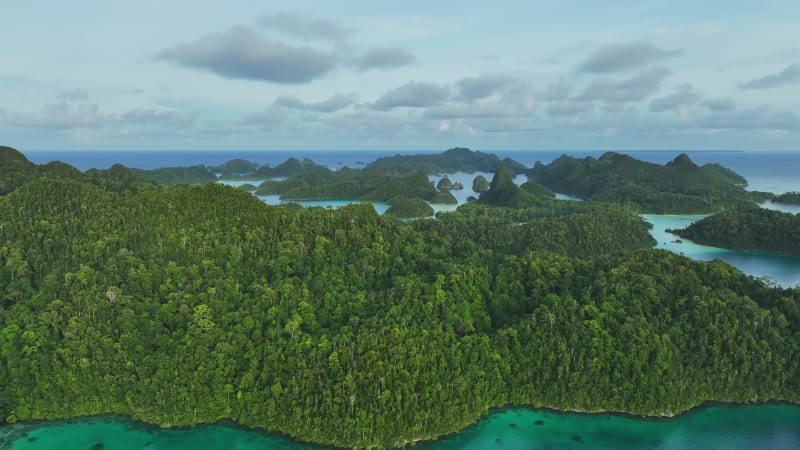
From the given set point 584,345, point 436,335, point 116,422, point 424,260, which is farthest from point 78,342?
point 584,345

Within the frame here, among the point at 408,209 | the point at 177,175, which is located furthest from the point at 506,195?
the point at 177,175

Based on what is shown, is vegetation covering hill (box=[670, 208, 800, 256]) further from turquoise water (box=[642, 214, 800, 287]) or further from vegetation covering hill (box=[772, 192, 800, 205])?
vegetation covering hill (box=[772, 192, 800, 205])

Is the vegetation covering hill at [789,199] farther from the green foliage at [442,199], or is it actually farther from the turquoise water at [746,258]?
the green foliage at [442,199]

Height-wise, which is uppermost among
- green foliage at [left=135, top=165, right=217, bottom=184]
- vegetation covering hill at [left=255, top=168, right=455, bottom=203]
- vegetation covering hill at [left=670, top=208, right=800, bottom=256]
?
green foliage at [left=135, top=165, right=217, bottom=184]

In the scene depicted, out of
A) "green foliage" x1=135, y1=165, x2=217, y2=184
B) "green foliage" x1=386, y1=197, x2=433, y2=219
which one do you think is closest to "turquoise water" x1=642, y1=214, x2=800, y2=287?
"green foliage" x1=386, y1=197, x2=433, y2=219

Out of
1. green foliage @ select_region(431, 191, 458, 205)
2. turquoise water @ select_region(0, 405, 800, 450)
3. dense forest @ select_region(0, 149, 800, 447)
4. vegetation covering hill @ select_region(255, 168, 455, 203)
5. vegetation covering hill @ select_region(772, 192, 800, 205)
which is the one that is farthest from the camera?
vegetation covering hill @ select_region(255, 168, 455, 203)

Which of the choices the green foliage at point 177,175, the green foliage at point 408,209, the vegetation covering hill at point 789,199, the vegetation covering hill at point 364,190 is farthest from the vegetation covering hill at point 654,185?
the green foliage at point 177,175
